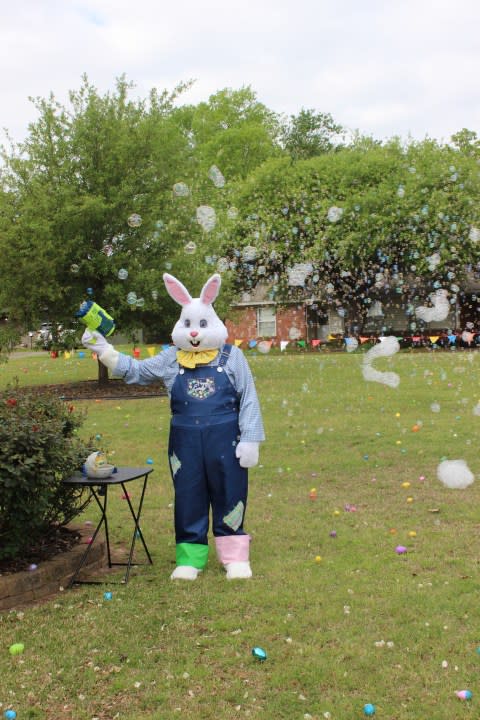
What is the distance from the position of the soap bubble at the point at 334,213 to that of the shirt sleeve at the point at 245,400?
23.4 metres

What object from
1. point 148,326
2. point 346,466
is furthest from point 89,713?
point 148,326

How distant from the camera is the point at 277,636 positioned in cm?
395

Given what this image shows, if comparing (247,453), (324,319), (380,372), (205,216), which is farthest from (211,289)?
(324,319)

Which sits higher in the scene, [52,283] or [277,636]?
[52,283]

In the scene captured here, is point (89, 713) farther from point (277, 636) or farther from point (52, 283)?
point (52, 283)

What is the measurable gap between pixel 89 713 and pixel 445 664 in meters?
1.72

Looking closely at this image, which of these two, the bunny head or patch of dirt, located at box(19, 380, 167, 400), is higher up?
the bunny head

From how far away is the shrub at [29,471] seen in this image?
4254 mm

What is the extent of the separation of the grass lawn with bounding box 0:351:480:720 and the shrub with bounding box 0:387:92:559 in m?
0.49

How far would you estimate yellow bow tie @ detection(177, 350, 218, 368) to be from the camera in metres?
5.05

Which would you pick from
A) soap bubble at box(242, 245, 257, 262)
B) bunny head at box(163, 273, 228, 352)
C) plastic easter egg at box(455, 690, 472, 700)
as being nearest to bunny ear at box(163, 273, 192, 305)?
bunny head at box(163, 273, 228, 352)

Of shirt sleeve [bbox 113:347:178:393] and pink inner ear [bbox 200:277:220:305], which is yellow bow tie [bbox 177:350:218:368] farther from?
pink inner ear [bbox 200:277:220:305]

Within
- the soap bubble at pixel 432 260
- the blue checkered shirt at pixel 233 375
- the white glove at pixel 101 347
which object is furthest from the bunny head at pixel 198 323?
the soap bubble at pixel 432 260

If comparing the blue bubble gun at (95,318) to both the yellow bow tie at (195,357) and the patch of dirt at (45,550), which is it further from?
the patch of dirt at (45,550)
